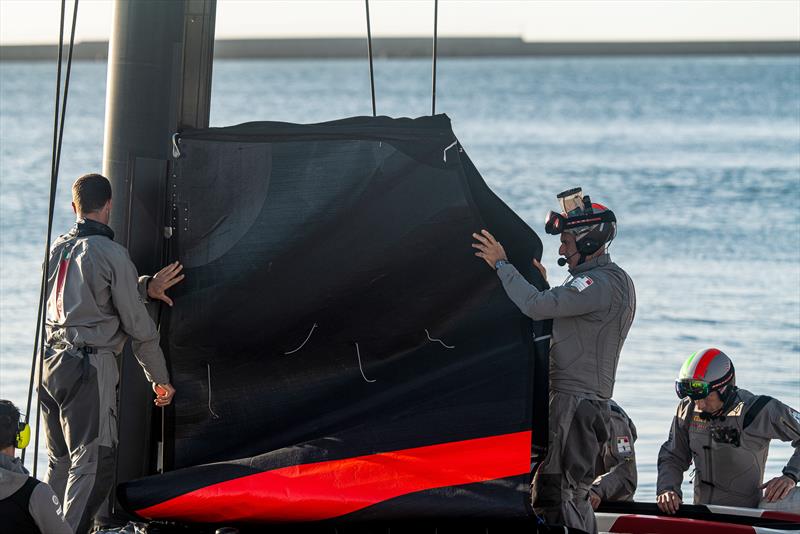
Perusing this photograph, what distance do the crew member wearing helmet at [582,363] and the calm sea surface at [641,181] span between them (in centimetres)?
417

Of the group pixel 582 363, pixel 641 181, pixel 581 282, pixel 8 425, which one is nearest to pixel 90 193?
pixel 8 425

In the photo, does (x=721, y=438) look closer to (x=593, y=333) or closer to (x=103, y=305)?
(x=593, y=333)

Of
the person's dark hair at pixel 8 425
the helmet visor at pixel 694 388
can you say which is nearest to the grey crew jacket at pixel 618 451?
the helmet visor at pixel 694 388

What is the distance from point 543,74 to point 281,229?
104 metres

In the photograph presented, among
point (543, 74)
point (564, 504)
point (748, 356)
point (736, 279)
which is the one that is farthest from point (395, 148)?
point (543, 74)

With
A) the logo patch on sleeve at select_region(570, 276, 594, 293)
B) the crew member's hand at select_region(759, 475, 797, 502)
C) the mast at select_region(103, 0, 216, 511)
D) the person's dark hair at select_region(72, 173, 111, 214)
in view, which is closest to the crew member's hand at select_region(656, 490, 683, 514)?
the crew member's hand at select_region(759, 475, 797, 502)

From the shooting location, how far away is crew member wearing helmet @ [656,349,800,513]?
22.3ft

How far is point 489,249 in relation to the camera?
5.73m

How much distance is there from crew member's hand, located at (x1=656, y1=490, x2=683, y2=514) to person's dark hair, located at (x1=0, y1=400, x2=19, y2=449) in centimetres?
328

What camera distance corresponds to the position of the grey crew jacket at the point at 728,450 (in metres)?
6.86

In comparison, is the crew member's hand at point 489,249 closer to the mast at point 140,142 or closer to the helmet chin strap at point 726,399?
the mast at point 140,142

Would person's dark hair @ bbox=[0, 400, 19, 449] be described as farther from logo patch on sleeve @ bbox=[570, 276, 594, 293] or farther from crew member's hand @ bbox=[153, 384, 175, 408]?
logo patch on sleeve @ bbox=[570, 276, 594, 293]

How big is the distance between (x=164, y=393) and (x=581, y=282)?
1834 mm

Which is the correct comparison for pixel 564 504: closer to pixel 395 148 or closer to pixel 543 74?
pixel 395 148
